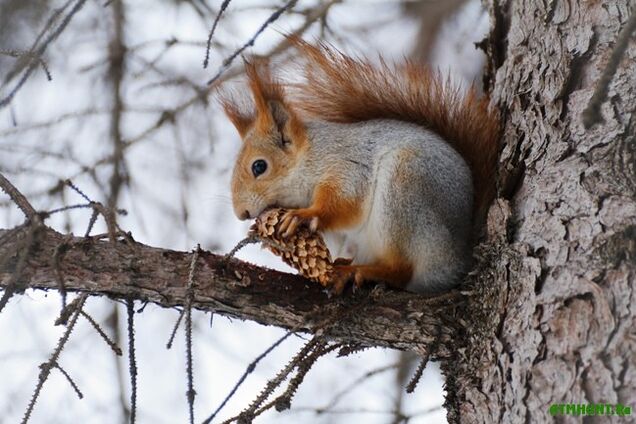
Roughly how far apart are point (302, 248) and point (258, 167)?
43 cm

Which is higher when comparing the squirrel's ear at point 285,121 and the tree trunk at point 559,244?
the squirrel's ear at point 285,121

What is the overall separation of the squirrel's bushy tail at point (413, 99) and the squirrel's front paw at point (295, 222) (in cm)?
33

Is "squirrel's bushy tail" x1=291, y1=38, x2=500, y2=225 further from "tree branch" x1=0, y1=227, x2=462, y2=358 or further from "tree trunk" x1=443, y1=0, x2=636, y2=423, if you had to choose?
"tree branch" x1=0, y1=227, x2=462, y2=358

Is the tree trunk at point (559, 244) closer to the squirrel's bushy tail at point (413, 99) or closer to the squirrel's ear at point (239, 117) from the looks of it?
the squirrel's bushy tail at point (413, 99)

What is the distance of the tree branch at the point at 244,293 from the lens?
1.34 metres

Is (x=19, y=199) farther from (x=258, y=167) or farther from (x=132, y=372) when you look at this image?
(x=258, y=167)

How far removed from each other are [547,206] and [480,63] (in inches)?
48.4

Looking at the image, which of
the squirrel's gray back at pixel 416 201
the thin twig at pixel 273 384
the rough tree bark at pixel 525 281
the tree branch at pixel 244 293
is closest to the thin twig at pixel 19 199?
the rough tree bark at pixel 525 281

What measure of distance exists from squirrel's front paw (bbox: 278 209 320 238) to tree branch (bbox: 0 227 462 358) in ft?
0.43

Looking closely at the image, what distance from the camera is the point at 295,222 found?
63.5 inches

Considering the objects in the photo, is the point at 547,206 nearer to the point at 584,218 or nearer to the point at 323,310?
the point at 584,218

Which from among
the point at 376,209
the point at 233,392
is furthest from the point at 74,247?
the point at 376,209

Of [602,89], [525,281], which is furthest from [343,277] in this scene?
[602,89]

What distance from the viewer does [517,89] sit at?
67.3 inches
